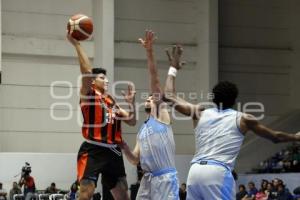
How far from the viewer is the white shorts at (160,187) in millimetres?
9344

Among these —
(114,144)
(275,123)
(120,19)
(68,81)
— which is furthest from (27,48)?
(114,144)

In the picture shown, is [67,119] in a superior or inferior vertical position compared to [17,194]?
superior

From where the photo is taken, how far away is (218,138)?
7.11 m

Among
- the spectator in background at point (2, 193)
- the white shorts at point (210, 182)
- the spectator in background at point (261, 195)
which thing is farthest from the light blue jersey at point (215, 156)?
the spectator in background at point (2, 193)

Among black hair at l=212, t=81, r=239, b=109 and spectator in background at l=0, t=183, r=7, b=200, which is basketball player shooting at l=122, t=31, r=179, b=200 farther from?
spectator in background at l=0, t=183, r=7, b=200

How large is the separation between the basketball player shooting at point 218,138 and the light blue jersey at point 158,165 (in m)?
2.18

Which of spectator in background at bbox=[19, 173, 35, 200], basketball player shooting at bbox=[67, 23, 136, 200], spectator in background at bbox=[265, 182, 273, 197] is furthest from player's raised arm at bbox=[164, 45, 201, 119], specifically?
spectator in background at bbox=[19, 173, 35, 200]

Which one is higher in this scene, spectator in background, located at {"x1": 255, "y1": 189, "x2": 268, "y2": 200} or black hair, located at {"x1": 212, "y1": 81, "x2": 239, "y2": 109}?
black hair, located at {"x1": 212, "y1": 81, "x2": 239, "y2": 109}

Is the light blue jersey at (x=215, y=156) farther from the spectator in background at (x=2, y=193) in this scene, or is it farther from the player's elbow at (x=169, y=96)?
the spectator in background at (x=2, y=193)

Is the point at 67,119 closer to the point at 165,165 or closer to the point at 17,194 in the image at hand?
the point at 17,194

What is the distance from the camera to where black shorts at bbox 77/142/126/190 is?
9.39 m

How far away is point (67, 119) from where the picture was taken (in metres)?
26.4

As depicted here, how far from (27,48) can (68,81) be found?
186 centimetres

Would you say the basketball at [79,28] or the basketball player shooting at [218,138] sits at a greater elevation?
the basketball at [79,28]
